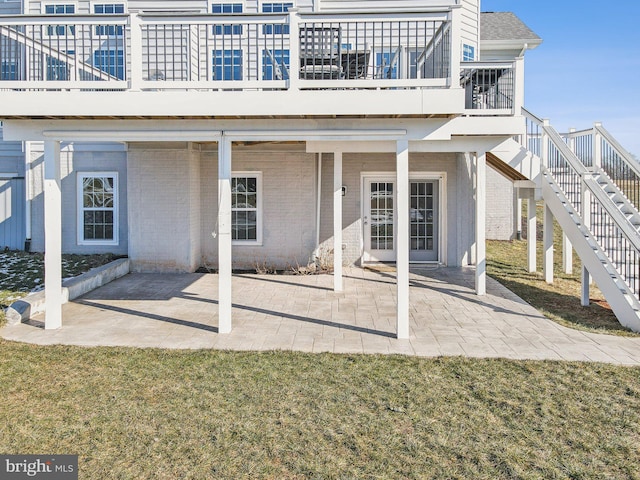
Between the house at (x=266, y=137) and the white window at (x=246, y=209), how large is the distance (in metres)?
0.03

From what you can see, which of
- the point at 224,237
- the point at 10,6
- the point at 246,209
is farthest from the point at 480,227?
the point at 10,6

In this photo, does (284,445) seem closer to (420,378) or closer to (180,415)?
(180,415)

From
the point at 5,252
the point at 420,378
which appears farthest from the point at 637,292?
the point at 5,252

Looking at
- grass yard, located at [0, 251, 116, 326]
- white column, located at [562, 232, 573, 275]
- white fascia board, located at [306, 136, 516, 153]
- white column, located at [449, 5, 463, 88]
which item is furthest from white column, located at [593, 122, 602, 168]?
grass yard, located at [0, 251, 116, 326]

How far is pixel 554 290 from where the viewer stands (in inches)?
401

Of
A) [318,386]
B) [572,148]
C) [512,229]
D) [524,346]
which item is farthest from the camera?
[512,229]

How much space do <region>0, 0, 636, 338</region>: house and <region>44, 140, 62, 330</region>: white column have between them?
0.08 feet

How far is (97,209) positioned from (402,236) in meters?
8.36

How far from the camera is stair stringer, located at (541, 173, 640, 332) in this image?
7.22 metres

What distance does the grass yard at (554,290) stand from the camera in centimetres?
763

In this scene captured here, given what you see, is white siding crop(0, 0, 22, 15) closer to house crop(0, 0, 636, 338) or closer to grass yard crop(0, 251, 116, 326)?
house crop(0, 0, 636, 338)

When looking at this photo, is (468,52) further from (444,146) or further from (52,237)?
(52,237)

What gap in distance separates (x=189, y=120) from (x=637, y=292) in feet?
21.6

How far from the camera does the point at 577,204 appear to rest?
9.48 meters
